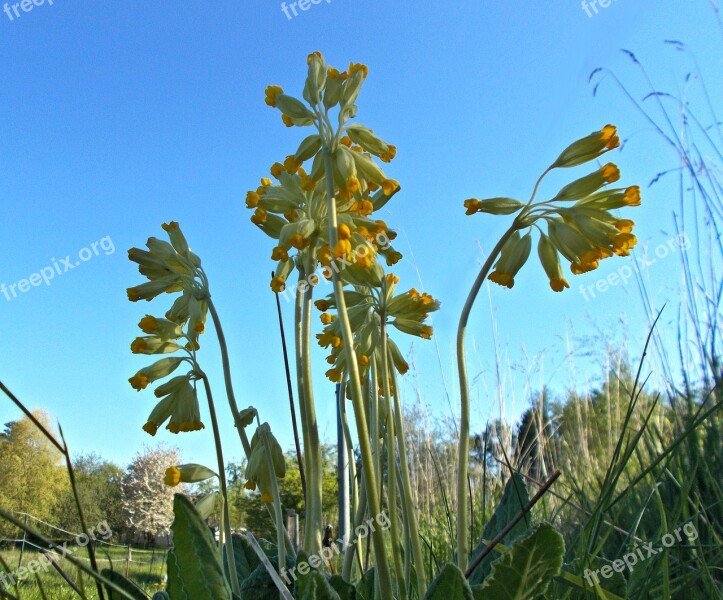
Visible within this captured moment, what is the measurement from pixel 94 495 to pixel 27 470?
184 inches

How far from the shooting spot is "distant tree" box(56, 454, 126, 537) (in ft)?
39.8

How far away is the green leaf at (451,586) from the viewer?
105 centimetres

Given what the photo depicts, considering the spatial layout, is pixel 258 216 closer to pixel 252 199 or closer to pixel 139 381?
pixel 252 199

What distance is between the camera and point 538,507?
3109mm

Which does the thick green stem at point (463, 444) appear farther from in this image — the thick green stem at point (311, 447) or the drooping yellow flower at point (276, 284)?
the drooping yellow flower at point (276, 284)

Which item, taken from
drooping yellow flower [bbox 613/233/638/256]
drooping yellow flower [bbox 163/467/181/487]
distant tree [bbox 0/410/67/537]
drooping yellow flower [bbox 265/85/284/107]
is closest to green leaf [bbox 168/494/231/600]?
drooping yellow flower [bbox 163/467/181/487]

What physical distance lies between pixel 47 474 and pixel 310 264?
60.1 feet

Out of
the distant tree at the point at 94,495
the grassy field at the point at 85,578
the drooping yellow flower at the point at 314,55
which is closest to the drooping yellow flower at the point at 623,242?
the drooping yellow flower at the point at 314,55

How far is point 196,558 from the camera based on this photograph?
1.09 m

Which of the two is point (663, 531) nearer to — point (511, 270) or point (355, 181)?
point (511, 270)

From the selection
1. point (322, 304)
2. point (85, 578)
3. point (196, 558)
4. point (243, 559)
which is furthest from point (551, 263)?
point (85, 578)

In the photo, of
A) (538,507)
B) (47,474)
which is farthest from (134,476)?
(538,507)

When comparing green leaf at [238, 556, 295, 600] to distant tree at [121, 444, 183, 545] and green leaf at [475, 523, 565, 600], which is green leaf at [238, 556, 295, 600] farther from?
distant tree at [121, 444, 183, 545]

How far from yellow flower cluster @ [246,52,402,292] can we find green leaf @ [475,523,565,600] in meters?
0.58
